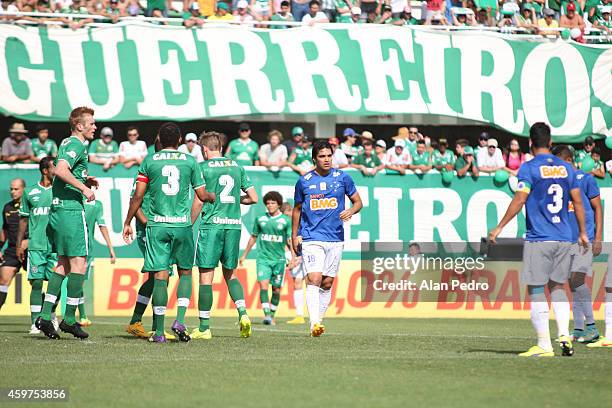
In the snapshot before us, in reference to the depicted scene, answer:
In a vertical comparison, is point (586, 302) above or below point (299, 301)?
above

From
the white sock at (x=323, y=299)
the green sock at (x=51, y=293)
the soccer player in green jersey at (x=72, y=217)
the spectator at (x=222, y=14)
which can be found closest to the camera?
the soccer player in green jersey at (x=72, y=217)

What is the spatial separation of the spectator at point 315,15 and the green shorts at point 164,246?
47.0 ft

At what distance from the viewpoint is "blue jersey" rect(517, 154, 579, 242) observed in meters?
12.0

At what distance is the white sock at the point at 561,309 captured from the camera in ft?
39.6

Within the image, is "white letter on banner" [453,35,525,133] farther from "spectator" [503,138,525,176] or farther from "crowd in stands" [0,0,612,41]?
"crowd in stands" [0,0,612,41]

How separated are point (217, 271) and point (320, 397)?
52.2 feet

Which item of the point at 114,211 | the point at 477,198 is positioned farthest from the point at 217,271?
the point at 477,198

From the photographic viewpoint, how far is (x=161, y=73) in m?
25.6

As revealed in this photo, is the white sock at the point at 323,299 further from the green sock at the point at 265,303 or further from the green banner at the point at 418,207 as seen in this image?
the green banner at the point at 418,207

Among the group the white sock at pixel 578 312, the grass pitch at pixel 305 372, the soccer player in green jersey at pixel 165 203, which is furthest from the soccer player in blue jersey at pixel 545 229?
the soccer player in green jersey at pixel 165 203

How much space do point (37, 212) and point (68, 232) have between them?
3303 mm

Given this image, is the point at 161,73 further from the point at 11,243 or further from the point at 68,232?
the point at 68,232

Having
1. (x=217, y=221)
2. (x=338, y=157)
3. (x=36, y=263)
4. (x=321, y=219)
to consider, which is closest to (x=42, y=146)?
(x=338, y=157)

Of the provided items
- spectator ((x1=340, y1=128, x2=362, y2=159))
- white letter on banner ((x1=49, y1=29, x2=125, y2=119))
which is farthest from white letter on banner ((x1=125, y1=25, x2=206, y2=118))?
spectator ((x1=340, y1=128, x2=362, y2=159))
